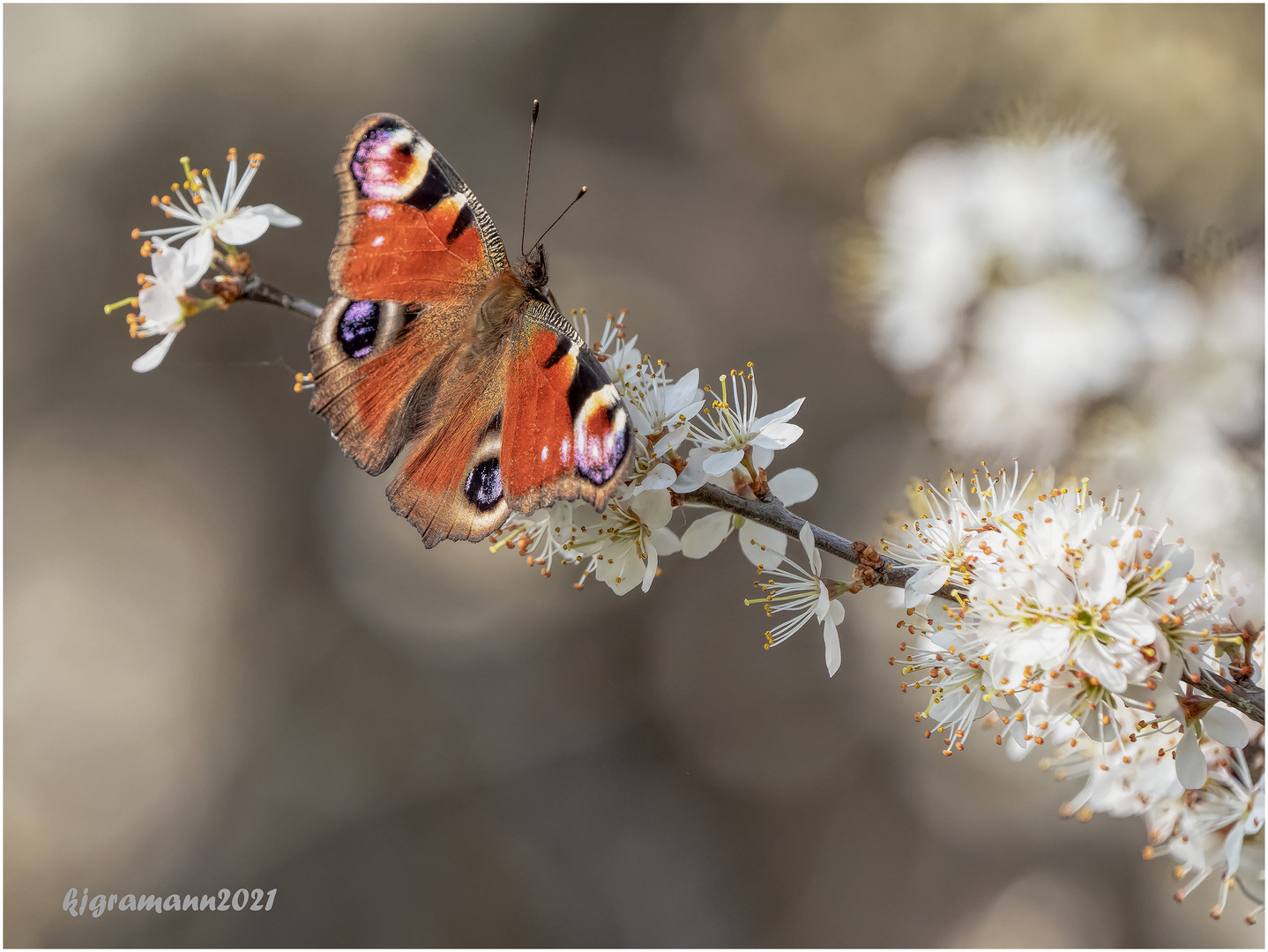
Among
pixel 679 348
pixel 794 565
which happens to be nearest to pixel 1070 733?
pixel 794 565

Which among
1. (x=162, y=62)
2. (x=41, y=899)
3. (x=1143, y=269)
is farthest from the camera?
(x=162, y=62)

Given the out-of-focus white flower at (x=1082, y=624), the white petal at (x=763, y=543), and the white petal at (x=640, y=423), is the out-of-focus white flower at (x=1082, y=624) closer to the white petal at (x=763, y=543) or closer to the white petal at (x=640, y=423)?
the white petal at (x=763, y=543)

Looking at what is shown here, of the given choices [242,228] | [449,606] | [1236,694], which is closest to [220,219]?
[242,228]

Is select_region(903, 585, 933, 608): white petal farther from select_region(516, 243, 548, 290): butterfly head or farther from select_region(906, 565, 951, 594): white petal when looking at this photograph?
select_region(516, 243, 548, 290): butterfly head

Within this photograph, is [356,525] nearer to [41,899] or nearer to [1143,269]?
[41,899]

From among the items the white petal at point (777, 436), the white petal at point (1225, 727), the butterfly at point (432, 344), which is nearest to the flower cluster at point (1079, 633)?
the white petal at point (1225, 727)

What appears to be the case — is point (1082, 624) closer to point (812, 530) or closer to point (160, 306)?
point (812, 530)

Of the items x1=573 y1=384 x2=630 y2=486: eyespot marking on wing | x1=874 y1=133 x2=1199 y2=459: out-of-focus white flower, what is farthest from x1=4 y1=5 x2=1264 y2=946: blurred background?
x1=573 y1=384 x2=630 y2=486: eyespot marking on wing
